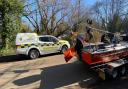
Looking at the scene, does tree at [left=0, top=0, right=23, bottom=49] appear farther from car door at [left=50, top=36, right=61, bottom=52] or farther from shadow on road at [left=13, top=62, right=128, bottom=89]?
Result: shadow on road at [left=13, top=62, right=128, bottom=89]

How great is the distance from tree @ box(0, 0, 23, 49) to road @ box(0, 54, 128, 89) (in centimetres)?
775

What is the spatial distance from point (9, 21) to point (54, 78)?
41.2 ft

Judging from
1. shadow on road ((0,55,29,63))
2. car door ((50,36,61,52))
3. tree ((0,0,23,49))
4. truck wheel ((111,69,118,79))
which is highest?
tree ((0,0,23,49))

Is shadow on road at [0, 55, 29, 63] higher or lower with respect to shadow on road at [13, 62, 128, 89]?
higher

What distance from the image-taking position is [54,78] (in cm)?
1394

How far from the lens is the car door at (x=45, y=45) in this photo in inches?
839

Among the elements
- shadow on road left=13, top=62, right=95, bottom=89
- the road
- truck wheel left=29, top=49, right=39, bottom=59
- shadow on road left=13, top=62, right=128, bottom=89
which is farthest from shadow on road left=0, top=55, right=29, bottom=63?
shadow on road left=13, top=62, right=128, bottom=89

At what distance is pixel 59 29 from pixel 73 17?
2543 millimetres

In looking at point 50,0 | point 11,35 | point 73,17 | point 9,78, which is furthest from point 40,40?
point 73,17

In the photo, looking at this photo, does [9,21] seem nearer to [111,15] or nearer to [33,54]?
[33,54]

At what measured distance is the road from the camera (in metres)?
12.6

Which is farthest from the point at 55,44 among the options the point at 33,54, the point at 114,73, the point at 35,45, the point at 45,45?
the point at 114,73

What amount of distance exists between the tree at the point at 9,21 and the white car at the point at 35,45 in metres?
4.77

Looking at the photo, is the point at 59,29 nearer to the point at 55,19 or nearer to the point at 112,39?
the point at 55,19
